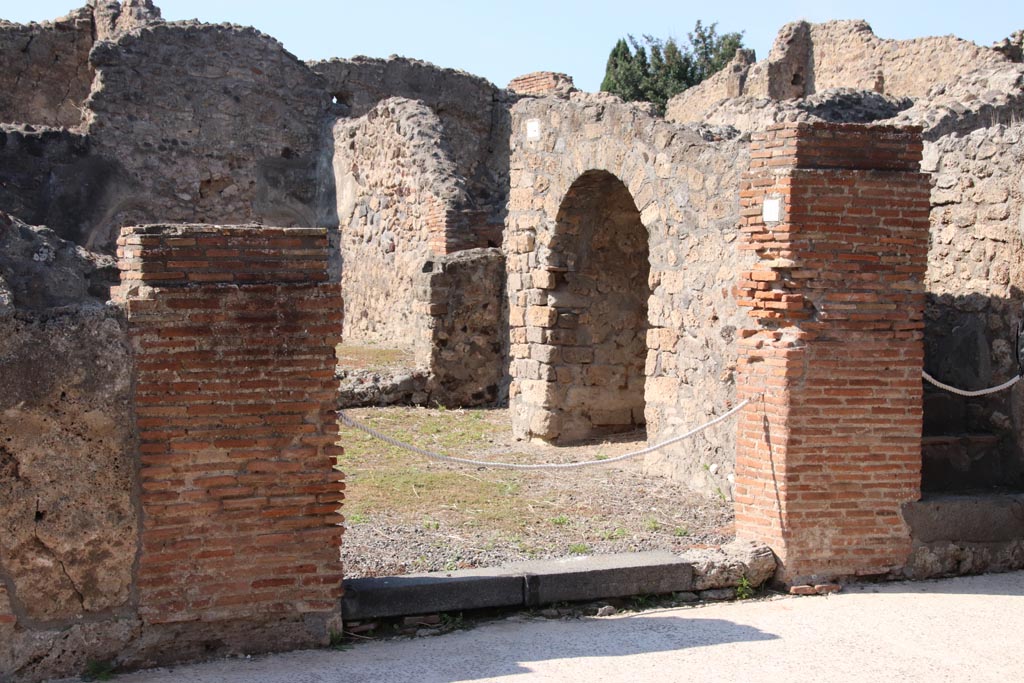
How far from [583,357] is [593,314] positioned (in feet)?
1.26

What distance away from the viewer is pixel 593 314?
991cm

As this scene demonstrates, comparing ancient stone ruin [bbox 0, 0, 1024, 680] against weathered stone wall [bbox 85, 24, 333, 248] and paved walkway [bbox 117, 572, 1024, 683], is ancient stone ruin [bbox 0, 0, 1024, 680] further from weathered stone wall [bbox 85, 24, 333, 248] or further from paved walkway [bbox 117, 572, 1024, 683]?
weathered stone wall [bbox 85, 24, 333, 248]

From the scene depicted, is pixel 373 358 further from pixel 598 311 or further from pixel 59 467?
pixel 59 467

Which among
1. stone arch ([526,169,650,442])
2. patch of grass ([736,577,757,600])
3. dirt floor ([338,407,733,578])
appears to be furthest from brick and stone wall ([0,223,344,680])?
stone arch ([526,169,650,442])

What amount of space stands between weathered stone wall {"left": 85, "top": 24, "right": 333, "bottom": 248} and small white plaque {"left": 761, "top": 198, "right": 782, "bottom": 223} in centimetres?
1254

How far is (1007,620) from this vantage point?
558 centimetres

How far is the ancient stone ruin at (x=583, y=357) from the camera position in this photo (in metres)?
4.66

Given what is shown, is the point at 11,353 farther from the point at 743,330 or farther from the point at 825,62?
the point at 825,62

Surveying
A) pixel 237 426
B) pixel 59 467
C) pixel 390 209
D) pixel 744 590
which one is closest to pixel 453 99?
pixel 390 209

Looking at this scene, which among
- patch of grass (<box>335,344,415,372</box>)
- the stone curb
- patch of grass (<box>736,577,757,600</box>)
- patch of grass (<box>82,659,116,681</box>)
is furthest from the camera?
patch of grass (<box>335,344,415,372</box>)

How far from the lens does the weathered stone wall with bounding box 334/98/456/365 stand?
1423 centimetres

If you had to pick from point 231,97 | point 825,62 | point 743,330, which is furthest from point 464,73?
point 743,330

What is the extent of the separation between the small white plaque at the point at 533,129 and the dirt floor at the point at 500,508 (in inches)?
104

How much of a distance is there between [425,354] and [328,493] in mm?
6795
